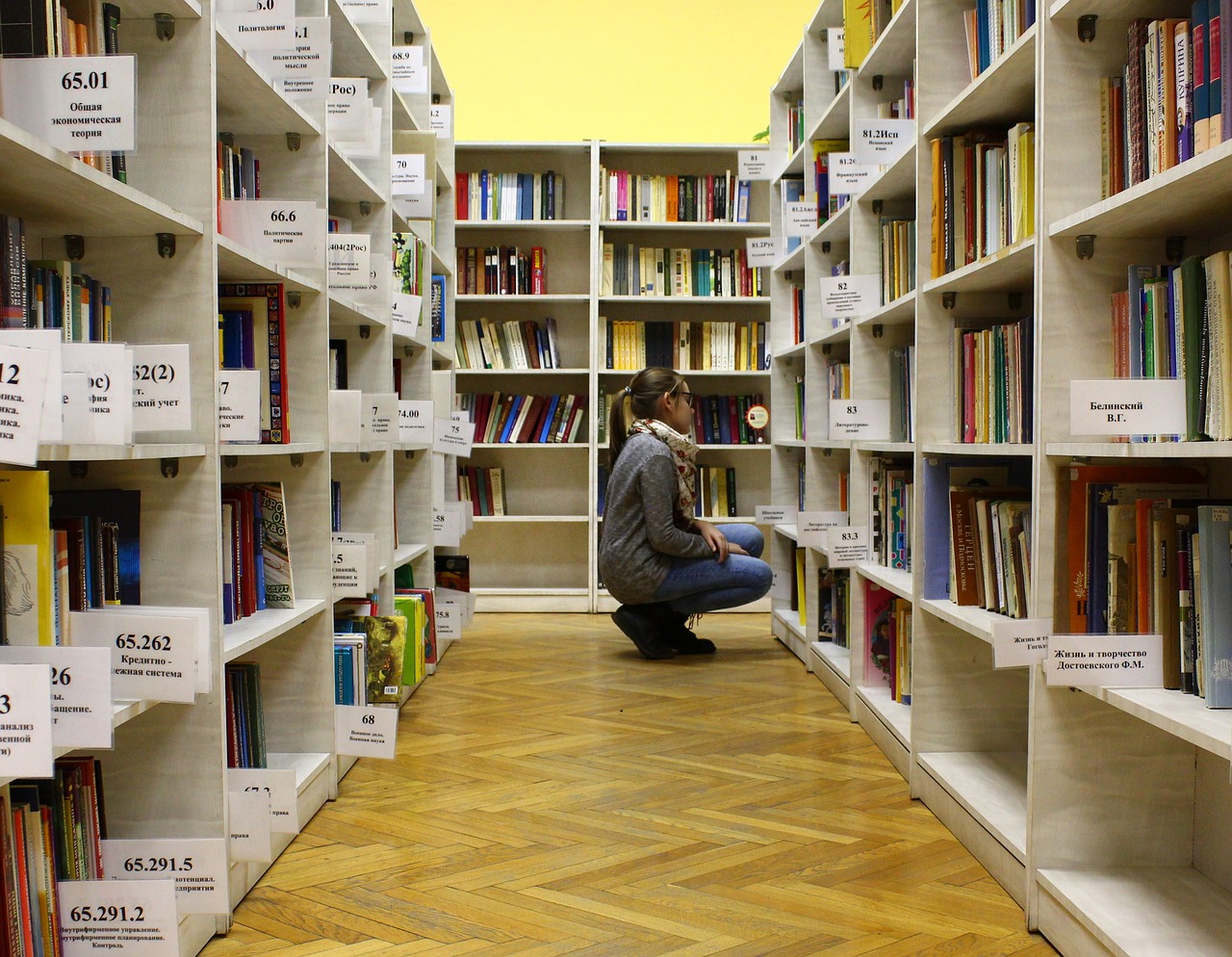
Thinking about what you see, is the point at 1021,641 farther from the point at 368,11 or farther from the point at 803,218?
the point at 368,11

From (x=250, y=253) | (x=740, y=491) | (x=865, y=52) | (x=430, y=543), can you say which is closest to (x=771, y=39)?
(x=740, y=491)

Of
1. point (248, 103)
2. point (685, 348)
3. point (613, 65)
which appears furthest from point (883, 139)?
point (613, 65)

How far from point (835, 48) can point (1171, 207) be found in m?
2.09

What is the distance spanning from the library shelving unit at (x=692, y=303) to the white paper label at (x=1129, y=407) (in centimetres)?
355

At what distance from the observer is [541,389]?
5.46 m

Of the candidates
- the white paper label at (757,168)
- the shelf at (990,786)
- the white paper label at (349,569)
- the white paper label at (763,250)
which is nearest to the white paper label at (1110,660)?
the shelf at (990,786)

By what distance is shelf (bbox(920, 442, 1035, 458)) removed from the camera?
6.31ft

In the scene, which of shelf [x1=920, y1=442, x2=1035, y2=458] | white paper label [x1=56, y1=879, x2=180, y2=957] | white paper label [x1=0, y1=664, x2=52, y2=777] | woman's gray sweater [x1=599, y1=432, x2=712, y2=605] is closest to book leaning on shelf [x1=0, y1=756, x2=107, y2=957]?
white paper label [x1=56, y1=879, x2=180, y2=957]

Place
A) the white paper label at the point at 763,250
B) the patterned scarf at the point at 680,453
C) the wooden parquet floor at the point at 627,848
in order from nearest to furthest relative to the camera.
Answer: the wooden parquet floor at the point at 627,848, the patterned scarf at the point at 680,453, the white paper label at the point at 763,250

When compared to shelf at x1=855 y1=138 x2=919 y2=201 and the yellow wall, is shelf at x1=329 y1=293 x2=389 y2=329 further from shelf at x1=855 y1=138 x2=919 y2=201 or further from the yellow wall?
the yellow wall

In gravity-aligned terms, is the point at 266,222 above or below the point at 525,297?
A: below

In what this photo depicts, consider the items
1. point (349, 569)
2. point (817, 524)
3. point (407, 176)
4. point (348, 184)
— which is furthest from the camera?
point (817, 524)

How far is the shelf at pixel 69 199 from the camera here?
1248 mm

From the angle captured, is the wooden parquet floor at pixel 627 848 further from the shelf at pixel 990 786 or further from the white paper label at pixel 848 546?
the white paper label at pixel 848 546
